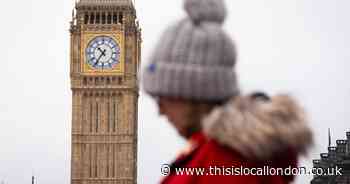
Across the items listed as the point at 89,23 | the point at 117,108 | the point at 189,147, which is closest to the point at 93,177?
the point at 117,108

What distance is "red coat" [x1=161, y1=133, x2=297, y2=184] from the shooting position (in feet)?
12.8

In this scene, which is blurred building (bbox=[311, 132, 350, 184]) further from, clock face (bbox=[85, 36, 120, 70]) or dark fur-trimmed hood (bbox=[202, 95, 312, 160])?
dark fur-trimmed hood (bbox=[202, 95, 312, 160])

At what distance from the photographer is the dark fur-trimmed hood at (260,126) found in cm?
388

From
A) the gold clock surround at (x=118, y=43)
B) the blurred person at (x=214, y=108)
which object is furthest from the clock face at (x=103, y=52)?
the blurred person at (x=214, y=108)

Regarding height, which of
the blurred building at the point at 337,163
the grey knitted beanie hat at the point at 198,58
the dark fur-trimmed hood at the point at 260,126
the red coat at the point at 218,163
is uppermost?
the grey knitted beanie hat at the point at 198,58

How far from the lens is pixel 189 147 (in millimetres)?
4160

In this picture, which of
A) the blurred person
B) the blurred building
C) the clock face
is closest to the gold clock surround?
the clock face

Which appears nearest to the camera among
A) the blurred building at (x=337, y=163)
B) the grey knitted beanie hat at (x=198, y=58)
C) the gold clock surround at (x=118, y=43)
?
the grey knitted beanie hat at (x=198, y=58)

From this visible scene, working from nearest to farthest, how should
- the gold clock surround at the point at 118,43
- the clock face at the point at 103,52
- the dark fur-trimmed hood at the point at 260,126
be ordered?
the dark fur-trimmed hood at the point at 260,126, the gold clock surround at the point at 118,43, the clock face at the point at 103,52

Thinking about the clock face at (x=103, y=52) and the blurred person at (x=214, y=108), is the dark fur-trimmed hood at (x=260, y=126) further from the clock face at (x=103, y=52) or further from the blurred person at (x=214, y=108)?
the clock face at (x=103, y=52)

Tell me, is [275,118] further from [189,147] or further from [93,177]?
[93,177]

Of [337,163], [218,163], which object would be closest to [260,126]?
[218,163]

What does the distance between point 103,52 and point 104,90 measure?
2.32 metres

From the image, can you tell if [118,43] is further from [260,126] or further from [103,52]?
Result: [260,126]
